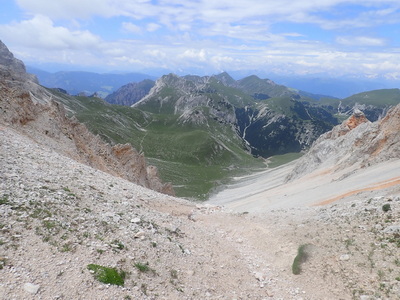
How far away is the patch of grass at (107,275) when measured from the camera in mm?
13159

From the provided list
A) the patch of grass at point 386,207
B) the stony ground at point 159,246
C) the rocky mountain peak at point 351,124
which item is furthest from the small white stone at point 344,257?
the rocky mountain peak at point 351,124

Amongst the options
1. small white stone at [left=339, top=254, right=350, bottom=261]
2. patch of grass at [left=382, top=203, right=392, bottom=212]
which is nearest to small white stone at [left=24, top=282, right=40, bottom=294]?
small white stone at [left=339, top=254, right=350, bottom=261]

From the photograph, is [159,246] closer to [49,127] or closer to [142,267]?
[142,267]

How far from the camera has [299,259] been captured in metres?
20.3

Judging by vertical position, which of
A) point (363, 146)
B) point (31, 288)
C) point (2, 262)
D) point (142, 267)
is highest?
point (363, 146)

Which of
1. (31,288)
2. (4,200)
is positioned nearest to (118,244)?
(31,288)

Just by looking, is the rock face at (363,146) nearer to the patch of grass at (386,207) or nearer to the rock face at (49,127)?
the patch of grass at (386,207)

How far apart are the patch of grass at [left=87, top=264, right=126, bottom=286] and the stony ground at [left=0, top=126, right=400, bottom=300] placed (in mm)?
269

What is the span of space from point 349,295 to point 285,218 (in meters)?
12.3

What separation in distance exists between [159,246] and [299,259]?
1045 centimetres

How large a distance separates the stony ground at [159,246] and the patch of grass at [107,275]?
0.88ft

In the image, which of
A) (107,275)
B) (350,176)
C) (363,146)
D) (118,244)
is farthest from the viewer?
(363,146)

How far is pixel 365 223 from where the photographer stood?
21.6 m

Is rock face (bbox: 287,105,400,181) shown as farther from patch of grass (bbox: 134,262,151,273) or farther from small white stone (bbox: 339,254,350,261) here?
patch of grass (bbox: 134,262,151,273)
